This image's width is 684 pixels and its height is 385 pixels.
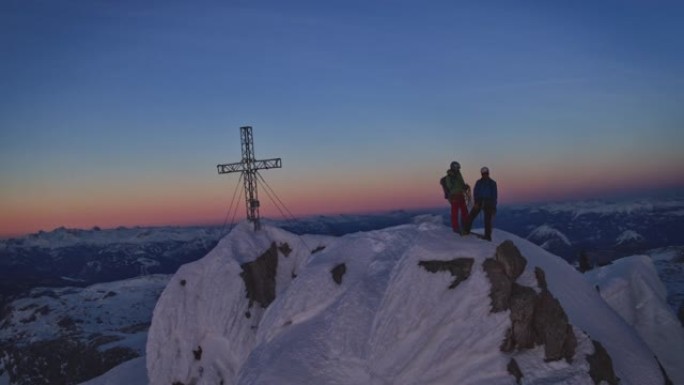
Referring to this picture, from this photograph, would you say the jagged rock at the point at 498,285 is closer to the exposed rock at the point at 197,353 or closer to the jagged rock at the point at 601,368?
the jagged rock at the point at 601,368

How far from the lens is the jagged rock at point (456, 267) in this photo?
92.7 ft

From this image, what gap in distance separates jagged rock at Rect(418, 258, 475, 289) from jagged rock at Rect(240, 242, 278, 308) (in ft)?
64.7

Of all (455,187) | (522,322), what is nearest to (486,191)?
(455,187)

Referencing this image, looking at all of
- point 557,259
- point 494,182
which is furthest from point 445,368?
point 557,259

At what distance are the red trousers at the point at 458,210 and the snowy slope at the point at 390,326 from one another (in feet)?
2.53

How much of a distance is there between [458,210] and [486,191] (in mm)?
2408

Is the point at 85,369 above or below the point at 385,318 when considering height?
below

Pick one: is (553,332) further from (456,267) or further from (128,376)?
(128,376)

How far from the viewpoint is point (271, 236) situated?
5009 centimetres

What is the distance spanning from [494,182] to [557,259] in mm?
14091

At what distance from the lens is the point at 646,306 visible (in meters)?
47.4

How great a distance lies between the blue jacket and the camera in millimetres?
28641

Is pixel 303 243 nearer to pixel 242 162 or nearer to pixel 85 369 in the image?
pixel 242 162

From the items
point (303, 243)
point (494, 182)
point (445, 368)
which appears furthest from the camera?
point (303, 243)
